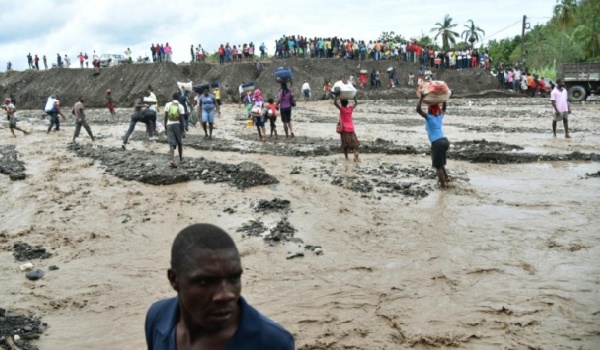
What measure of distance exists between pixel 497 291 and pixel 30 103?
42.1 meters

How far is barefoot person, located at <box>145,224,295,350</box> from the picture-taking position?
1748 millimetres

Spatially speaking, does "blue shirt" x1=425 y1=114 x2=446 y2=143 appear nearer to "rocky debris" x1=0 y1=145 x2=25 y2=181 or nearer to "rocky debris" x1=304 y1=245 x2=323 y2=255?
"rocky debris" x1=304 y1=245 x2=323 y2=255

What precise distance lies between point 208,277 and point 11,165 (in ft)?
43.5

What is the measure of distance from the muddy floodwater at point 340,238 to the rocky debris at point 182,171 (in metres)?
0.05

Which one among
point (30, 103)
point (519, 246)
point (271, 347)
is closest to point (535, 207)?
point (519, 246)

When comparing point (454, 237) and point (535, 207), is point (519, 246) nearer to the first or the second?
point (454, 237)

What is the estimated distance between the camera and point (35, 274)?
592 centimetres

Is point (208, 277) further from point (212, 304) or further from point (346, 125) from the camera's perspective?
point (346, 125)

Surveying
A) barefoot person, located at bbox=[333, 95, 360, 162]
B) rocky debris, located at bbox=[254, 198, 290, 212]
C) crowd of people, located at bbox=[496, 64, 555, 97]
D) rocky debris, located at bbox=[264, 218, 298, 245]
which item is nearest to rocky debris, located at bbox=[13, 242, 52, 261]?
rocky debris, located at bbox=[264, 218, 298, 245]

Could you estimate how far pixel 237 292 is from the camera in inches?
70.4

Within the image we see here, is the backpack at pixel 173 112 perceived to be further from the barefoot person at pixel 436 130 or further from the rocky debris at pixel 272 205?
the barefoot person at pixel 436 130

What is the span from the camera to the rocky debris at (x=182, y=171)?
399 inches

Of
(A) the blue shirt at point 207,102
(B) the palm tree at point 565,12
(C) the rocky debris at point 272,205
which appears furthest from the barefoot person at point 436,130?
(B) the palm tree at point 565,12

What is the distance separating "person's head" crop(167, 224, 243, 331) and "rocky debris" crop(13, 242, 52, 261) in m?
5.56
